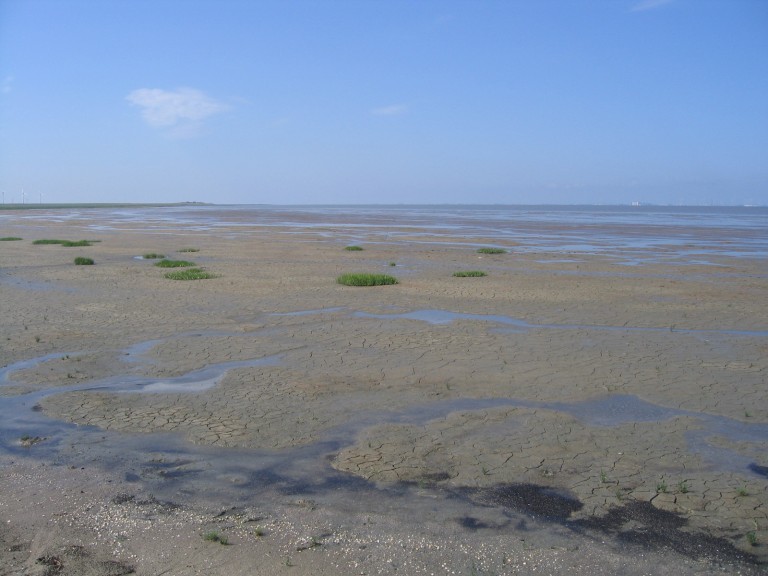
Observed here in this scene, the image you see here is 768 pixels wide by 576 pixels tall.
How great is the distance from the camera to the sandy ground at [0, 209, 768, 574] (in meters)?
5.21

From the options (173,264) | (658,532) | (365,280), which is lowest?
(658,532)

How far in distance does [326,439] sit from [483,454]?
182 cm

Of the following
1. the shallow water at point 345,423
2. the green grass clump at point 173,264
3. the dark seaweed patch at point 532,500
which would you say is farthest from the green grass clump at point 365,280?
the dark seaweed patch at point 532,500

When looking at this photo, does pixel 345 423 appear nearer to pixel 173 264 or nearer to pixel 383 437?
pixel 383 437

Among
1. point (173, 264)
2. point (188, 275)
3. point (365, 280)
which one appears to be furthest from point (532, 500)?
point (173, 264)

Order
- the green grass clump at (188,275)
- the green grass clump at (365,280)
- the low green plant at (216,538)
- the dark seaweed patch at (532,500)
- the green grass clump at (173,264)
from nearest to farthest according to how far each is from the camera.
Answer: the low green plant at (216,538) → the dark seaweed patch at (532,500) → the green grass clump at (365,280) → the green grass clump at (188,275) → the green grass clump at (173,264)

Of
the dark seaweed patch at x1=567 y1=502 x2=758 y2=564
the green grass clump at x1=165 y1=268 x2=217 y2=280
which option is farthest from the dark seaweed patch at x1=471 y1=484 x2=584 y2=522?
the green grass clump at x1=165 y1=268 x2=217 y2=280

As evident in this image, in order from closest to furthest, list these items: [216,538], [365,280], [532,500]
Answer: [216,538]
[532,500]
[365,280]

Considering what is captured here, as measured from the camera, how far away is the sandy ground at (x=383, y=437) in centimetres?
521

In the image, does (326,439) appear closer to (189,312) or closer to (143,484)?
(143,484)

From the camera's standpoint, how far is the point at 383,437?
309 inches

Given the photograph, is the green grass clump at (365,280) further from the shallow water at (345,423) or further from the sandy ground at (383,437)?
the shallow water at (345,423)

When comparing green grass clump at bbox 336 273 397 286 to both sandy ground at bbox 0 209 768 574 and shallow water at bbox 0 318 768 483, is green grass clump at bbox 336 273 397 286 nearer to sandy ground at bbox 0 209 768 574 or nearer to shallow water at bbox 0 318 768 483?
sandy ground at bbox 0 209 768 574

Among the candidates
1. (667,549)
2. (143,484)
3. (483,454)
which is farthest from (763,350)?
(143,484)
